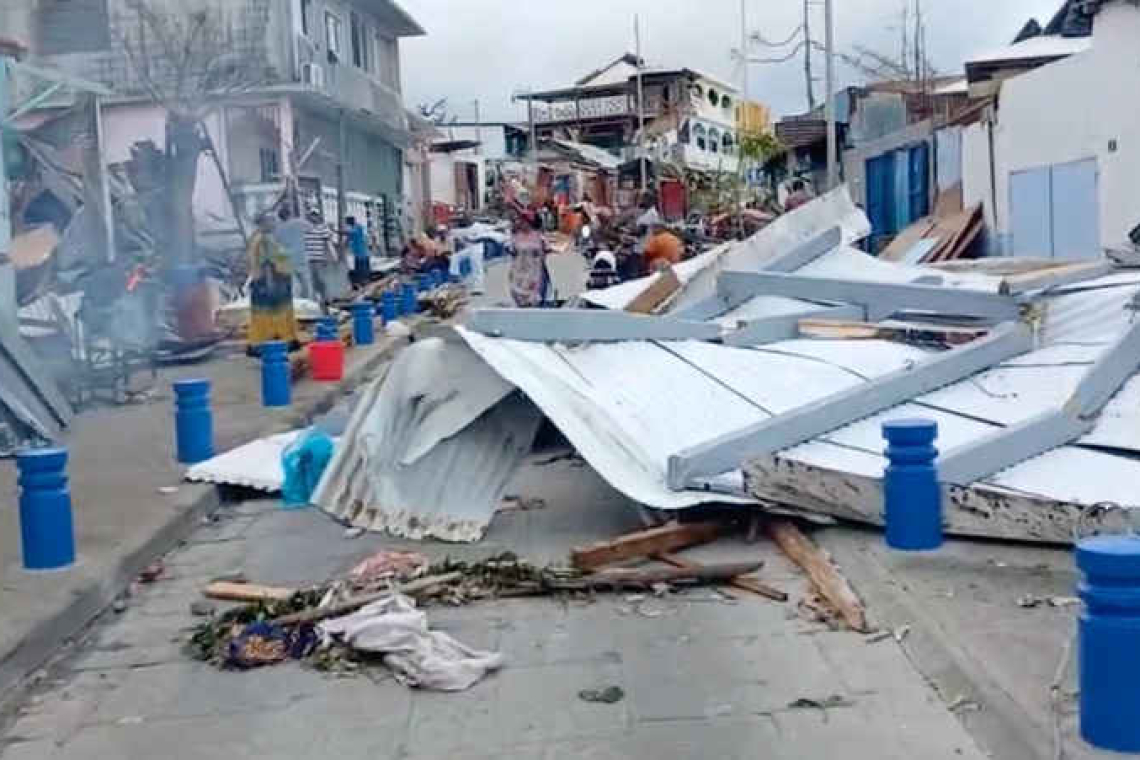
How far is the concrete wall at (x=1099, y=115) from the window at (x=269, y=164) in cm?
1733

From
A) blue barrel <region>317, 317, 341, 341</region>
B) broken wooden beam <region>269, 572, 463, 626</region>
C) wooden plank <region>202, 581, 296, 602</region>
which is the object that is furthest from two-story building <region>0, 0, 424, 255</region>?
broken wooden beam <region>269, 572, 463, 626</region>

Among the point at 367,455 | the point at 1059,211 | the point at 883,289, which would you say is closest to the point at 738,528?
the point at 367,455

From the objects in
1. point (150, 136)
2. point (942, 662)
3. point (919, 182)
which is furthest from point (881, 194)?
point (942, 662)

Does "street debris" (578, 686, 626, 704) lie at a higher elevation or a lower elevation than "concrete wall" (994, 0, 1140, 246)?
lower

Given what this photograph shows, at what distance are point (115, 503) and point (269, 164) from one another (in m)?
25.5

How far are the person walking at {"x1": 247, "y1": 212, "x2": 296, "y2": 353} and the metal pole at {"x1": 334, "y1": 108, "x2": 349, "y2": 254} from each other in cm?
1569

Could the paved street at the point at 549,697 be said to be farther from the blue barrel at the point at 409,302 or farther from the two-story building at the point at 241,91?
the two-story building at the point at 241,91

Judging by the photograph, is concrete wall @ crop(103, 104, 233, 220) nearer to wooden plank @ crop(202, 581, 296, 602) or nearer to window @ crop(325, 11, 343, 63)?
window @ crop(325, 11, 343, 63)

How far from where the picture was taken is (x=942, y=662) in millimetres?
6094

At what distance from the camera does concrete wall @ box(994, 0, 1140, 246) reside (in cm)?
1864

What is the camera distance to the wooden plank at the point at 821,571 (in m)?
6.91

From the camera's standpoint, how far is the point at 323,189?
3762 cm

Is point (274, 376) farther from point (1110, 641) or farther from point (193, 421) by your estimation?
point (1110, 641)

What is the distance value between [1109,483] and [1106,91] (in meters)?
13.1
